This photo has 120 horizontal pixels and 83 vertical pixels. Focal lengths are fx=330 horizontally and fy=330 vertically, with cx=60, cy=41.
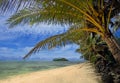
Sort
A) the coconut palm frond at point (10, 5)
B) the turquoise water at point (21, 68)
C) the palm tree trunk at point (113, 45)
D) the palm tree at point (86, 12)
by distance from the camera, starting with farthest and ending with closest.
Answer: the turquoise water at point (21, 68) < the palm tree trunk at point (113, 45) < the palm tree at point (86, 12) < the coconut palm frond at point (10, 5)

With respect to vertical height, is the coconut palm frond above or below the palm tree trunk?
above

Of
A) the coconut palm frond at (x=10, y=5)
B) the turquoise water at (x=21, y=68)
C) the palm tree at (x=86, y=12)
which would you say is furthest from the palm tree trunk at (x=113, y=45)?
the turquoise water at (x=21, y=68)

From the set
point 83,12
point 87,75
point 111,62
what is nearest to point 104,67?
point 111,62

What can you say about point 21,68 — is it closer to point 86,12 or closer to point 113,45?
point 86,12

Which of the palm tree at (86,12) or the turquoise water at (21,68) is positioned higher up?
the palm tree at (86,12)

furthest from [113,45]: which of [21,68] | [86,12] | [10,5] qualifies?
[21,68]

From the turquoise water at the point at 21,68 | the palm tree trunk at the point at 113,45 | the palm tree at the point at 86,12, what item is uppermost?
the palm tree at the point at 86,12

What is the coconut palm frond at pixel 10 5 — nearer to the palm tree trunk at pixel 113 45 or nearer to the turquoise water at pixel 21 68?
the palm tree trunk at pixel 113 45

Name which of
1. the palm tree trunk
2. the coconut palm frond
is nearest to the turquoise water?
the palm tree trunk

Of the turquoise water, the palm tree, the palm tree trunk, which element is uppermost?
the palm tree

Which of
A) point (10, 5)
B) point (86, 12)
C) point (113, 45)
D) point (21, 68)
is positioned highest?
point (10, 5)

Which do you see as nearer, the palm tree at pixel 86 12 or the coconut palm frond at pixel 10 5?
the coconut palm frond at pixel 10 5

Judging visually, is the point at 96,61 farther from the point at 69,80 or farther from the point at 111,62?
the point at 69,80

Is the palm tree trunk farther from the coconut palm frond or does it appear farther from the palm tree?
the coconut palm frond
